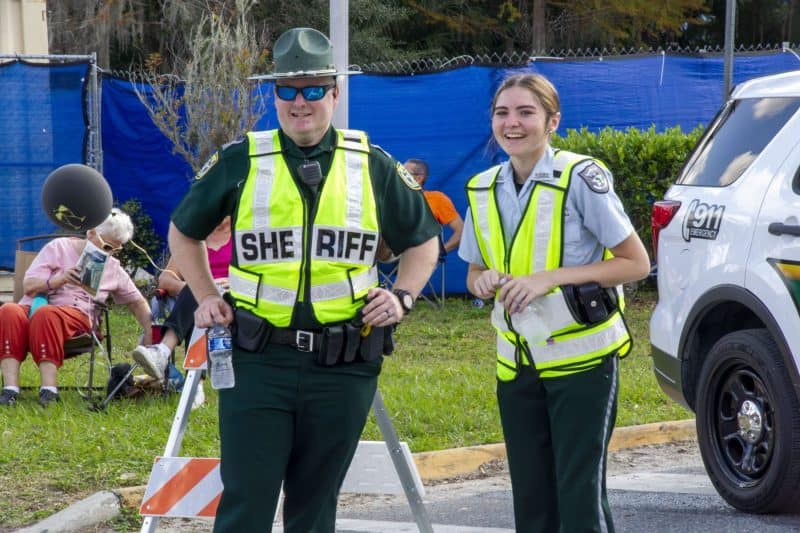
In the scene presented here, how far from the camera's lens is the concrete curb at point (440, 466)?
5859mm

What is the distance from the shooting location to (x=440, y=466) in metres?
7.12

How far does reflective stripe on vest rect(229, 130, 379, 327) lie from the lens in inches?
156

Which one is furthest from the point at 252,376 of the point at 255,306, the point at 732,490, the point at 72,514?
the point at 732,490

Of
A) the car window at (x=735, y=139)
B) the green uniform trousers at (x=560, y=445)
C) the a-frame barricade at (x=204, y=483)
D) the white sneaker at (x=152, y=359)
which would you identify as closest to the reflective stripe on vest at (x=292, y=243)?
the green uniform trousers at (x=560, y=445)

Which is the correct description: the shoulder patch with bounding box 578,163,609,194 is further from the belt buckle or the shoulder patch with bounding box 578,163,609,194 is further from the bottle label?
the bottle label

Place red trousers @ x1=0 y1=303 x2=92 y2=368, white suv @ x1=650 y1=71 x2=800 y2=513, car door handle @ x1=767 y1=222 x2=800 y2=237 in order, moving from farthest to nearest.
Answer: red trousers @ x1=0 y1=303 x2=92 y2=368 → white suv @ x1=650 y1=71 x2=800 y2=513 → car door handle @ x1=767 y1=222 x2=800 y2=237

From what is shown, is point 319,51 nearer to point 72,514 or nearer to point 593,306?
point 593,306

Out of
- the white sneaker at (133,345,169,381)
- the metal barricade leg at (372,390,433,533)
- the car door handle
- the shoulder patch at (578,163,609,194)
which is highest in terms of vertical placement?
the shoulder patch at (578,163,609,194)

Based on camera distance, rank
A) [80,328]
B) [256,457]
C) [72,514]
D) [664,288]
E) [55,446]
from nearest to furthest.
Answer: [256,457]
[72,514]
[664,288]
[55,446]
[80,328]

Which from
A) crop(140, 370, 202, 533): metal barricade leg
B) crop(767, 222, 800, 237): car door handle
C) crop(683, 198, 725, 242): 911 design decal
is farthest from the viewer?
crop(683, 198, 725, 242): 911 design decal

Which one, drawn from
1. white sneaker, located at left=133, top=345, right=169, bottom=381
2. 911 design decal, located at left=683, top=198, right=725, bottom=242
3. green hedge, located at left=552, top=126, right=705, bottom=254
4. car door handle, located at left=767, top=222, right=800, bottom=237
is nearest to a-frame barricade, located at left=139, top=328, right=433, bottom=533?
car door handle, located at left=767, top=222, right=800, bottom=237

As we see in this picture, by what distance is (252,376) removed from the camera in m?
3.96

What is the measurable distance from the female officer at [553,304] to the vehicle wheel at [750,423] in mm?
1716

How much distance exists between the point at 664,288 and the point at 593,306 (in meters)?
2.55
